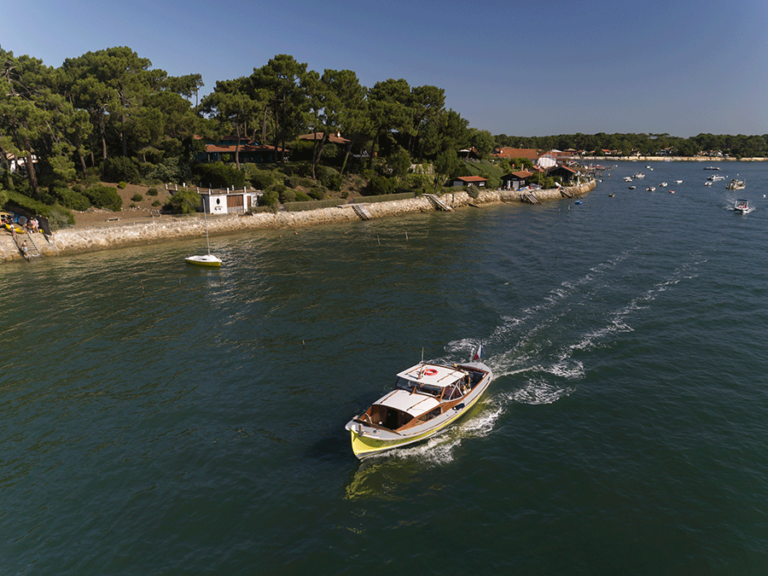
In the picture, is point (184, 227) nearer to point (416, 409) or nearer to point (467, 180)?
point (416, 409)

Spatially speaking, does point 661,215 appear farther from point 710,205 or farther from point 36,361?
point 36,361

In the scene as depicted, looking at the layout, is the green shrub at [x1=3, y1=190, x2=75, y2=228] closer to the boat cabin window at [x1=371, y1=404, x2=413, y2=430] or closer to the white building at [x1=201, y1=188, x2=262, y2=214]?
the white building at [x1=201, y1=188, x2=262, y2=214]

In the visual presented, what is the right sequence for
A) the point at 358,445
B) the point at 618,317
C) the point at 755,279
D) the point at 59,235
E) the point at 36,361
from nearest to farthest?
the point at 358,445 < the point at 36,361 < the point at 618,317 < the point at 755,279 < the point at 59,235

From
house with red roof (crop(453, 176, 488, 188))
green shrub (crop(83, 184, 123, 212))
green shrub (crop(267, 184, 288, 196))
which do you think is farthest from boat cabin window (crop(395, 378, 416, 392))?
house with red roof (crop(453, 176, 488, 188))

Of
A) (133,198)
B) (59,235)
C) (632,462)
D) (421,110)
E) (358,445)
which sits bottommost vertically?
(632,462)

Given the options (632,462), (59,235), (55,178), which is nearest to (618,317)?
(632,462)

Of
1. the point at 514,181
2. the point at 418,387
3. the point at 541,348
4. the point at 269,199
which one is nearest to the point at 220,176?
the point at 269,199

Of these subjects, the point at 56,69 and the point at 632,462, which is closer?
the point at 632,462

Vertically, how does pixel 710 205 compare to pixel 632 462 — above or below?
above
